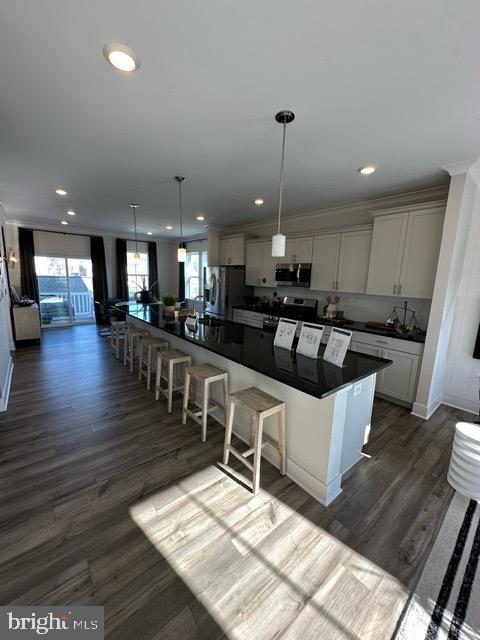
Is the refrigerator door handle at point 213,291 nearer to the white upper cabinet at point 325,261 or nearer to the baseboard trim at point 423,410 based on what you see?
the white upper cabinet at point 325,261

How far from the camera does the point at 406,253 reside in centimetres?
335

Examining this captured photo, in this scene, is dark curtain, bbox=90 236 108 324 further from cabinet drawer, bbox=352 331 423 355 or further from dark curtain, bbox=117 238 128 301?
cabinet drawer, bbox=352 331 423 355

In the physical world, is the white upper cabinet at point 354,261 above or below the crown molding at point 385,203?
below

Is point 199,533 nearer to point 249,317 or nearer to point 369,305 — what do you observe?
point 369,305

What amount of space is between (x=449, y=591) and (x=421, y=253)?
314 centimetres

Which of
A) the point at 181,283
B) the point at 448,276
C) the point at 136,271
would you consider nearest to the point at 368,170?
the point at 448,276

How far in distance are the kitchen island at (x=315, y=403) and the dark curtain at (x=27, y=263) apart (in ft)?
22.0

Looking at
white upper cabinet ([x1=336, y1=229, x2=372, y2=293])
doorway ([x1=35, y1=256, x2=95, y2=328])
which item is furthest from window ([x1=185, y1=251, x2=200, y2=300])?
white upper cabinet ([x1=336, y1=229, x2=372, y2=293])

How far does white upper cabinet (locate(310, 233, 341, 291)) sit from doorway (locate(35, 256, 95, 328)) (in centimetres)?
661

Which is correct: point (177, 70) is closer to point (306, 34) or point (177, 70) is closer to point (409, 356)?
point (306, 34)

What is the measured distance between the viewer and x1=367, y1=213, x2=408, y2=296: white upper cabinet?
3402 mm

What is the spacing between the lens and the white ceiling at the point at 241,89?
3.92 feet

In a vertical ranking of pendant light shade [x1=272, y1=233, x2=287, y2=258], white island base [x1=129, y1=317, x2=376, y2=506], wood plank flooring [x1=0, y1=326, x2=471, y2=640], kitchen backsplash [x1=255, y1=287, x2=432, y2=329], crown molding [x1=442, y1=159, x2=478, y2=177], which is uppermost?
crown molding [x1=442, y1=159, x2=478, y2=177]

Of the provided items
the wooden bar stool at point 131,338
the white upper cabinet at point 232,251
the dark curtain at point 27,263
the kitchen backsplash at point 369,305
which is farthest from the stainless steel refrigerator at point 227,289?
the dark curtain at point 27,263
